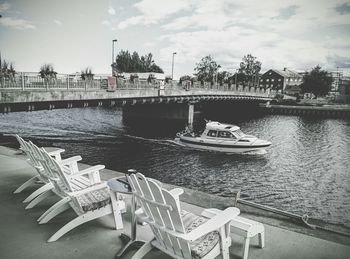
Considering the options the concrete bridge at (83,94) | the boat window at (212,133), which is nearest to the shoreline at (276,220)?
the concrete bridge at (83,94)

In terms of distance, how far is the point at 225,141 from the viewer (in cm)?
2481

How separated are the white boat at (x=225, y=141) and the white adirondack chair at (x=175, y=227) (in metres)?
21.4

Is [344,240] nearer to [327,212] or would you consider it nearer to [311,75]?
[327,212]

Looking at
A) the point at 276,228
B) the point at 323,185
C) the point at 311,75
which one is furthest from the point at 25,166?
the point at 311,75

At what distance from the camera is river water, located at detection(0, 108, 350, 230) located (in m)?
15.3

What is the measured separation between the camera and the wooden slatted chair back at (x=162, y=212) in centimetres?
317

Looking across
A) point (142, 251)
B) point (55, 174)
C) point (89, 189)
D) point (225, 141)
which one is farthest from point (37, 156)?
point (225, 141)

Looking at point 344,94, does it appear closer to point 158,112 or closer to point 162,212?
point 158,112

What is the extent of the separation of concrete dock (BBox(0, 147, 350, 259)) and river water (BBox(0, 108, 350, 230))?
31.5 feet

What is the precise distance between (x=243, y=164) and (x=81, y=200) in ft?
60.6

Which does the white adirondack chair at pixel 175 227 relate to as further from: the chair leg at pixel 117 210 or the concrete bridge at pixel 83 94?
the concrete bridge at pixel 83 94

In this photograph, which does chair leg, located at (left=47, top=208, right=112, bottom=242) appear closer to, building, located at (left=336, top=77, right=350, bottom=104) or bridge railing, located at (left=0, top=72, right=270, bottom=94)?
bridge railing, located at (left=0, top=72, right=270, bottom=94)

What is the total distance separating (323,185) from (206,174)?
7304 millimetres

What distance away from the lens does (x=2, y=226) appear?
16.3ft
